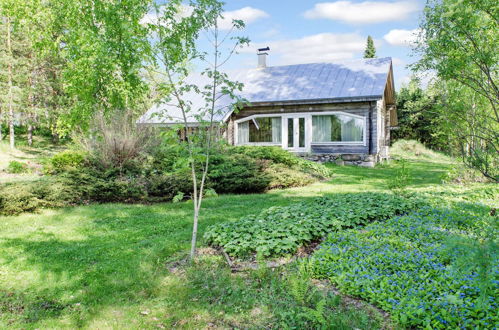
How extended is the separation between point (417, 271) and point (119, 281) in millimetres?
3144

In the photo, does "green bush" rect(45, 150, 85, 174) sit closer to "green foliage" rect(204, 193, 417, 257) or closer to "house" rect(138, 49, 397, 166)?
"house" rect(138, 49, 397, 166)

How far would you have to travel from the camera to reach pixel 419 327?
286 cm

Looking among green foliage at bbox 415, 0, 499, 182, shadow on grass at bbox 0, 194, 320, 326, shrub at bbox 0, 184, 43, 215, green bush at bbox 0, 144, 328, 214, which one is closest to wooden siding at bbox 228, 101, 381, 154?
green bush at bbox 0, 144, 328, 214

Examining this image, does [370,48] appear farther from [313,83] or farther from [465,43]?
[465,43]

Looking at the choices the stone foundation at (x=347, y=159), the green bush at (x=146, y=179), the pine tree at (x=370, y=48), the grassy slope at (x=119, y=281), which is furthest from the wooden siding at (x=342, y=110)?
the pine tree at (x=370, y=48)

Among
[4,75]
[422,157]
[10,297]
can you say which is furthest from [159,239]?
[422,157]

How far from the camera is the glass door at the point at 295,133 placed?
16.8 m

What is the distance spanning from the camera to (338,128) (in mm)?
16281

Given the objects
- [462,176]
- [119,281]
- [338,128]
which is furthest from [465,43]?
[338,128]

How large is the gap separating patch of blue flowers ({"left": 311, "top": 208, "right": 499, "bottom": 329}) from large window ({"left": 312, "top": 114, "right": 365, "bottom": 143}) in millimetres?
10701

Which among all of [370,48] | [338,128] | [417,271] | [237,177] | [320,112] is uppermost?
[370,48]

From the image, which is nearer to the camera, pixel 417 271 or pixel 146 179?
pixel 417 271

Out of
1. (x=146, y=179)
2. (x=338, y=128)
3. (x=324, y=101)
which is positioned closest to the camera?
(x=146, y=179)

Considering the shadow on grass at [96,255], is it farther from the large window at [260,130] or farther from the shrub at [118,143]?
the large window at [260,130]
